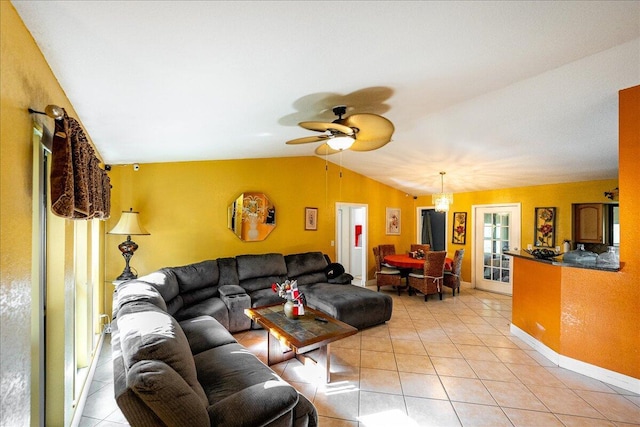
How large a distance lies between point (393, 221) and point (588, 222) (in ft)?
11.3

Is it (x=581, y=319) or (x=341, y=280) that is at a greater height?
(x=581, y=319)

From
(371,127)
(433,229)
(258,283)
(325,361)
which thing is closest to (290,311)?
(325,361)

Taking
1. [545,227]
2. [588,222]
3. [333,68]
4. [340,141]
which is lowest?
[545,227]

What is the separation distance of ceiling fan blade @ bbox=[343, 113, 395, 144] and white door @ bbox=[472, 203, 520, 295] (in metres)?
4.29

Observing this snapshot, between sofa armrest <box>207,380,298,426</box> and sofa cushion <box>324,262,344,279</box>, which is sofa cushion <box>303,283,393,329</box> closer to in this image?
sofa cushion <box>324,262,344,279</box>

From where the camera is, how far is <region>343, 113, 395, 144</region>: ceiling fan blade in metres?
2.28

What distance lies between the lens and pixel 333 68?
1818 mm

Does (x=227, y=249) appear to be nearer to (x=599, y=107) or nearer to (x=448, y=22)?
(x=448, y=22)

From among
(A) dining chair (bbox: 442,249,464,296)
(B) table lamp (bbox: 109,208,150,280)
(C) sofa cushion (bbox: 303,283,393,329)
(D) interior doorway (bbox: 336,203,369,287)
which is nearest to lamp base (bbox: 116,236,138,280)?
(B) table lamp (bbox: 109,208,150,280)

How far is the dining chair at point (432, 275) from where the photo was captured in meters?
4.95

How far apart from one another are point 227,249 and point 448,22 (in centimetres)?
406

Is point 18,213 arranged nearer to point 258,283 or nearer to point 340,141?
point 340,141

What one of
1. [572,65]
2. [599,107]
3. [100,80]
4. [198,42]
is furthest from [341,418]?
[599,107]

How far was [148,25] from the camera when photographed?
47.1 inches
